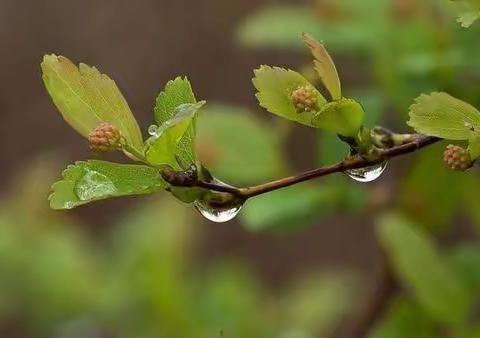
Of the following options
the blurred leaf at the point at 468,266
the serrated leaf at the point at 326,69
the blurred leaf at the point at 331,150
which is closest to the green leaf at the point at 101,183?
the serrated leaf at the point at 326,69

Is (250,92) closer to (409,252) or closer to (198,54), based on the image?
(198,54)

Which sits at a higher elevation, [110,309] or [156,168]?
[156,168]

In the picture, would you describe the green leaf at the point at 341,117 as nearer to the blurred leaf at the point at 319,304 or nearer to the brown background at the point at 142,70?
the blurred leaf at the point at 319,304

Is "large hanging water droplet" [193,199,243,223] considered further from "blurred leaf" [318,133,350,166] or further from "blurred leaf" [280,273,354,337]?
"blurred leaf" [280,273,354,337]

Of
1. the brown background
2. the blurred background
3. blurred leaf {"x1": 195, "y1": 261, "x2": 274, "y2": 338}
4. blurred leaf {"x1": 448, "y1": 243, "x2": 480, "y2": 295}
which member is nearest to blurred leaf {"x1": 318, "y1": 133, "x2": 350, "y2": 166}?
the blurred background

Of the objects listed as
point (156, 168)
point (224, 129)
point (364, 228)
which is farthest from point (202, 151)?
point (364, 228)
